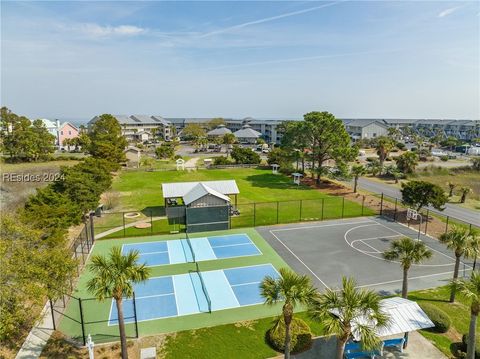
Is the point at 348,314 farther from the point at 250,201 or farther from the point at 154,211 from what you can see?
the point at 250,201

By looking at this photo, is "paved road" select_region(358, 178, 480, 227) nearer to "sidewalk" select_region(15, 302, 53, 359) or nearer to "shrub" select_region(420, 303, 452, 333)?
"shrub" select_region(420, 303, 452, 333)

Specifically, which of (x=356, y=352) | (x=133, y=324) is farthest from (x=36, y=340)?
(x=356, y=352)

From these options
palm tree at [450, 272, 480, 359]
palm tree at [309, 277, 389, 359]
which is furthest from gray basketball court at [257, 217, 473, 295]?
palm tree at [309, 277, 389, 359]

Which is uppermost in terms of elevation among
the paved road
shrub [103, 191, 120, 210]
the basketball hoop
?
the basketball hoop

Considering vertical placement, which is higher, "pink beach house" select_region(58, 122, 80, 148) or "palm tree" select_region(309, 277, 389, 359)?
"pink beach house" select_region(58, 122, 80, 148)

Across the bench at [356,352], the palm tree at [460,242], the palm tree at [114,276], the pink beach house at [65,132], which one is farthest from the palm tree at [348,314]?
the pink beach house at [65,132]

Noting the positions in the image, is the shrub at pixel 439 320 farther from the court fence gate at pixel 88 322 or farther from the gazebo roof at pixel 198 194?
the gazebo roof at pixel 198 194

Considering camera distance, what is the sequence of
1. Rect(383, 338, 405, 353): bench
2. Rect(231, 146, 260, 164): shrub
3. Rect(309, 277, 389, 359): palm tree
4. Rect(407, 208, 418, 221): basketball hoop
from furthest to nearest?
Rect(231, 146, 260, 164): shrub → Rect(407, 208, 418, 221): basketball hoop → Rect(383, 338, 405, 353): bench → Rect(309, 277, 389, 359): palm tree

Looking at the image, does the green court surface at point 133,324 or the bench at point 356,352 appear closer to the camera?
the bench at point 356,352
